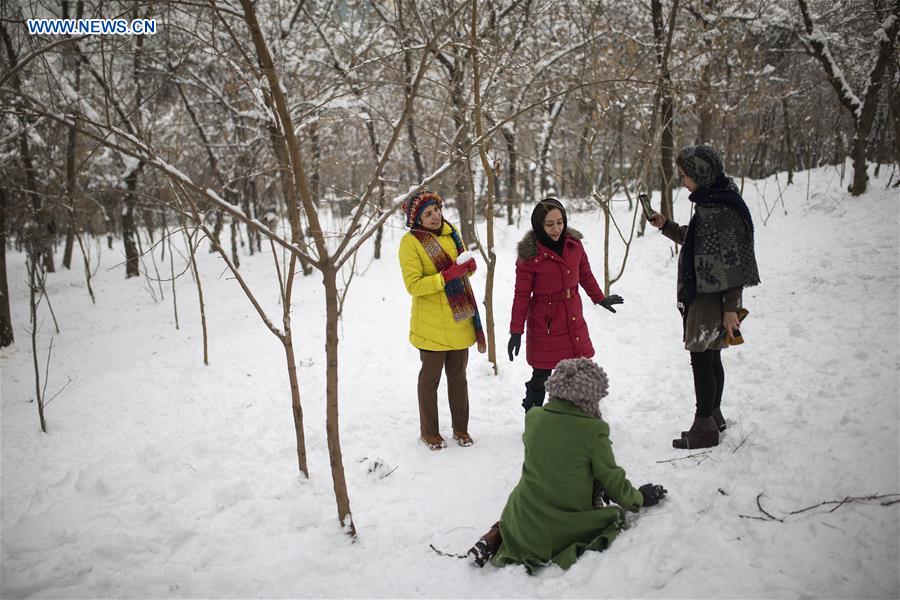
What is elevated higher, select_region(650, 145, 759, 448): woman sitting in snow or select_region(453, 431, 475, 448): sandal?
select_region(650, 145, 759, 448): woman sitting in snow

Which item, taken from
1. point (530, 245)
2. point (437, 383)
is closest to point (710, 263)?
point (530, 245)

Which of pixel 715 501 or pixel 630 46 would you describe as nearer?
pixel 715 501

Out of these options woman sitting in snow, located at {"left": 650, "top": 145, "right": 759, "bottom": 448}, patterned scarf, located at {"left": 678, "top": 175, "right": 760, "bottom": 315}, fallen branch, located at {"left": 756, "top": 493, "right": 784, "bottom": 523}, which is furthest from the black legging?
fallen branch, located at {"left": 756, "top": 493, "right": 784, "bottom": 523}

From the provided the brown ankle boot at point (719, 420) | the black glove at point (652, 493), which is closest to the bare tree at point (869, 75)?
the brown ankle boot at point (719, 420)

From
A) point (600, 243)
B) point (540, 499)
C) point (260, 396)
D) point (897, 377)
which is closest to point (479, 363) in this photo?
point (260, 396)

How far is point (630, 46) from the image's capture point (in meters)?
7.46

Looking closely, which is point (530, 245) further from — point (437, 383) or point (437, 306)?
point (437, 383)

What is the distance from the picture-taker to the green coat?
6.92 ft

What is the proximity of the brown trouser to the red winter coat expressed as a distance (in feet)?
1.90

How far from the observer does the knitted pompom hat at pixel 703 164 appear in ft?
8.48

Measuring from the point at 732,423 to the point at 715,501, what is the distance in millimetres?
942

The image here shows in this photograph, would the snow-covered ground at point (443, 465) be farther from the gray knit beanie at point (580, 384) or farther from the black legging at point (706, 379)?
the gray knit beanie at point (580, 384)

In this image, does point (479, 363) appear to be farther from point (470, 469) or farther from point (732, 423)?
point (732, 423)

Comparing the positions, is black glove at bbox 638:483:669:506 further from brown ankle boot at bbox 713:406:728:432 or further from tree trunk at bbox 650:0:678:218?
tree trunk at bbox 650:0:678:218
